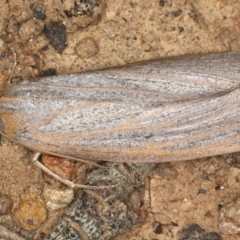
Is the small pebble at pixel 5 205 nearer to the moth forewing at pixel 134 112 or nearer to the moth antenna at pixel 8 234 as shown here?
the moth antenna at pixel 8 234

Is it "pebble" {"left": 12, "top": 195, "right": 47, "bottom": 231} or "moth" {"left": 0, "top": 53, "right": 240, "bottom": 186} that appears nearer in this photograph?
"moth" {"left": 0, "top": 53, "right": 240, "bottom": 186}

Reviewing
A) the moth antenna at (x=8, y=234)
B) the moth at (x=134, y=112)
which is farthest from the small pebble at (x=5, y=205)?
the moth at (x=134, y=112)

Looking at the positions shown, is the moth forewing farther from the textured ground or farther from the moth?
the textured ground

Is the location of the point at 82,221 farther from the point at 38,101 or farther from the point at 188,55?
the point at 188,55

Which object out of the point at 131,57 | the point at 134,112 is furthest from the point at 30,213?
the point at 131,57

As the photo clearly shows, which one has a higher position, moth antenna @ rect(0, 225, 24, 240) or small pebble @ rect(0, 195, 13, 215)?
small pebble @ rect(0, 195, 13, 215)

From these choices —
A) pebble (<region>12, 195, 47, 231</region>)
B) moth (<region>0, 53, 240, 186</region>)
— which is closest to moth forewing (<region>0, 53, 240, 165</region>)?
moth (<region>0, 53, 240, 186</region>)

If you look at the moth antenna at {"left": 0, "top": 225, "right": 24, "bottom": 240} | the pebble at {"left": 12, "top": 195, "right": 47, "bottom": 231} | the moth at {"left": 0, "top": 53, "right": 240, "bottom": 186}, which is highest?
the moth at {"left": 0, "top": 53, "right": 240, "bottom": 186}

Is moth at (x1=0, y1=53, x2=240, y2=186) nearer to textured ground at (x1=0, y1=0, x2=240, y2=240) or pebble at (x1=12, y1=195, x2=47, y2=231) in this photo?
textured ground at (x1=0, y1=0, x2=240, y2=240)
